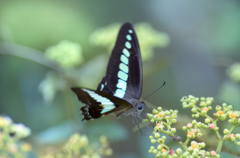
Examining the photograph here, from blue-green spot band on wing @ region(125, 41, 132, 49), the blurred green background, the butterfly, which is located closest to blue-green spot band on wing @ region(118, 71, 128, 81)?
the butterfly

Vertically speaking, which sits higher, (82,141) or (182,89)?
(182,89)

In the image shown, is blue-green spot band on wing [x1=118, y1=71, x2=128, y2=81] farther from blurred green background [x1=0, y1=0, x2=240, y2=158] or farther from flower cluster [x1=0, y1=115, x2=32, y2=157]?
flower cluster [x1=0, y1=115, x2=32, y2=157]

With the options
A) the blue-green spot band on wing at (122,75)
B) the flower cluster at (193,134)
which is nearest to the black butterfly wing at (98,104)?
the blue-green spot band on wing at (122,75)

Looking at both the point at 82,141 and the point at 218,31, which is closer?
the point at 82,141

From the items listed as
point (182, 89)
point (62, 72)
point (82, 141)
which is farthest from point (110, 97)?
point (182, 89)

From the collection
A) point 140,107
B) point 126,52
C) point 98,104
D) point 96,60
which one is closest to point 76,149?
point 98,104

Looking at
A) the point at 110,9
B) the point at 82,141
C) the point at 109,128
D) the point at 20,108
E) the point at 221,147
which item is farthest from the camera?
the point at 110,9

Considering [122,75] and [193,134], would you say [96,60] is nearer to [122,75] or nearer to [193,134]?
[122,75]

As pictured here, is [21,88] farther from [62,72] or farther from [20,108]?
[62,72]
